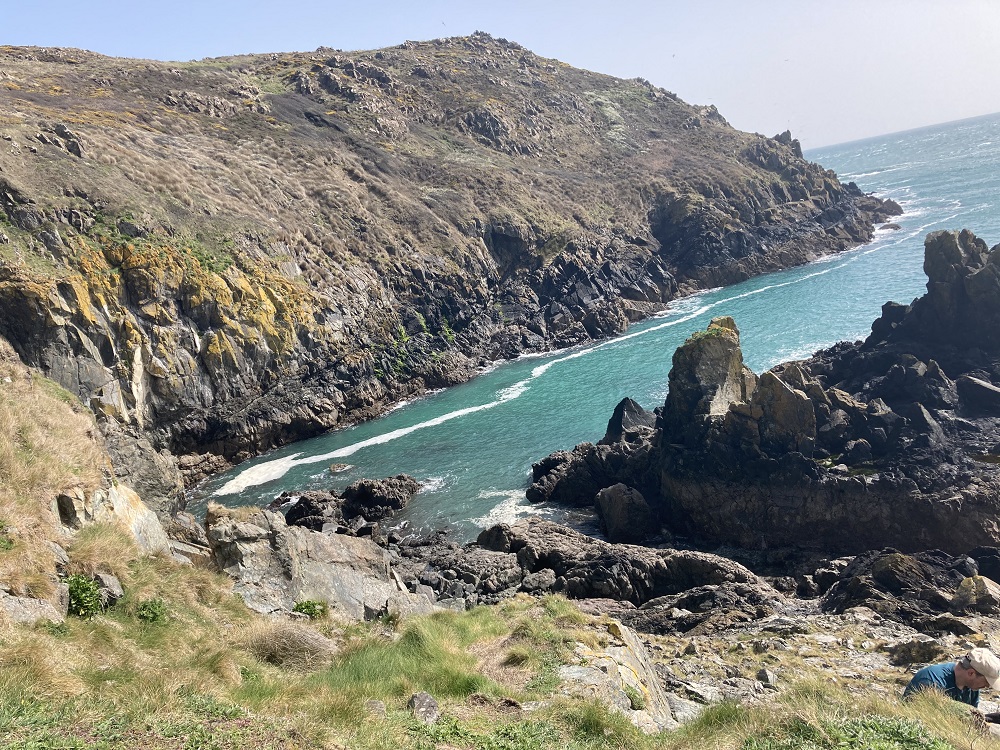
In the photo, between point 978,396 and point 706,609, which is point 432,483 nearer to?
point 706,609

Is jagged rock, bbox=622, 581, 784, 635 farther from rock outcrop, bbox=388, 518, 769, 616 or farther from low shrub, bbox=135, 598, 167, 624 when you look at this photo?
low shrub, bbox=135, 598, 167, 624

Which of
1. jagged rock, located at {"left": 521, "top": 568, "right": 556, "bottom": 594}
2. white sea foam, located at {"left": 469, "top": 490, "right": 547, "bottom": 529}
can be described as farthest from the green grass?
white sea foam, located at {"left": 469, "top": 490, "right": 547, "bottom": 529}

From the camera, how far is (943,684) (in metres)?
7.52

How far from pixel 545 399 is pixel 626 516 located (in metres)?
19.9

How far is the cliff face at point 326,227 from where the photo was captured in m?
44.2

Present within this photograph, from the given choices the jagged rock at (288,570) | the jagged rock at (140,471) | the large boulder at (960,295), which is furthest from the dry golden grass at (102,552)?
the large boulder at (960,295)

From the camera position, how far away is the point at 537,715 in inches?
330

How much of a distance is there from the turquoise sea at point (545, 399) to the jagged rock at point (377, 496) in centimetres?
92

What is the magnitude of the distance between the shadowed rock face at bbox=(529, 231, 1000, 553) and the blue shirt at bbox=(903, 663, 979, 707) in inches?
738

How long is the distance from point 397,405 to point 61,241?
2570cm

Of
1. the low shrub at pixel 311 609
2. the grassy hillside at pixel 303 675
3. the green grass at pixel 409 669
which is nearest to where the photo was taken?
the grassy hillside at pixel 303 675

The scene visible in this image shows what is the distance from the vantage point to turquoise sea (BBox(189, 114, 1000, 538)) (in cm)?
3681

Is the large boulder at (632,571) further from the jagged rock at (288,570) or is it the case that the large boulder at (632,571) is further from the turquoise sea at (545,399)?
the turquoise sea at (545,399)

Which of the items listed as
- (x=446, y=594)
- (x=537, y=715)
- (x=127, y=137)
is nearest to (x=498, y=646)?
(x=537, y=715)
